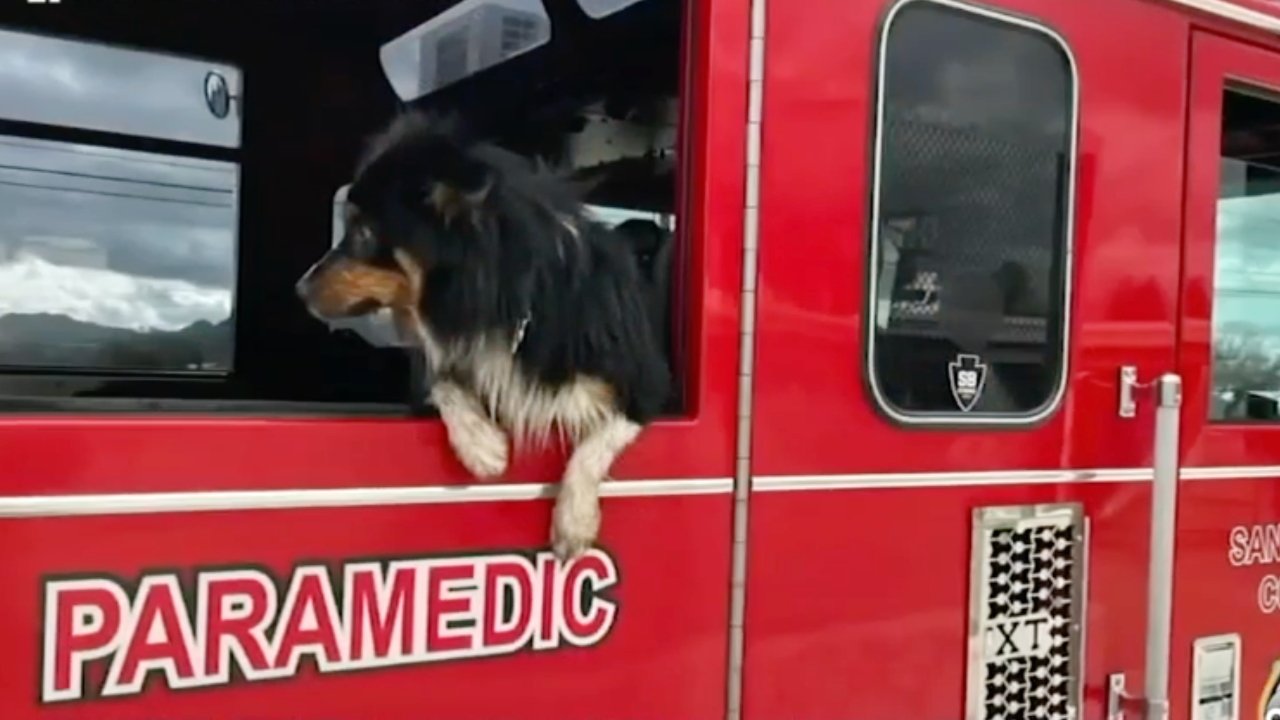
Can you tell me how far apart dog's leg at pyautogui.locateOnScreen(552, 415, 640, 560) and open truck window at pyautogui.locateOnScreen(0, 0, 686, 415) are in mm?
171

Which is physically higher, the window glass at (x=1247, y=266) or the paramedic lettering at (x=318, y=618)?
the window glass at (x=1247, y=266)

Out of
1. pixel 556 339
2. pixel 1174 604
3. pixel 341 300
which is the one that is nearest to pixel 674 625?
pixel 556 339

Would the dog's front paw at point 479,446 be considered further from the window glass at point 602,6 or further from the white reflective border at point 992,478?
the window glass at point 602,6

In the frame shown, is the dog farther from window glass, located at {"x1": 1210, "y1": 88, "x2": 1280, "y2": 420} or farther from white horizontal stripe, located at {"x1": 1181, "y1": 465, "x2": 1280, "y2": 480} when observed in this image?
window glass, located at {"x1": 1210, "y1": 88, "x2": 1280, "y2": 420}

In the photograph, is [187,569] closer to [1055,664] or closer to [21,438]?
[21,438]

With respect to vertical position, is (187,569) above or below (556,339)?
below

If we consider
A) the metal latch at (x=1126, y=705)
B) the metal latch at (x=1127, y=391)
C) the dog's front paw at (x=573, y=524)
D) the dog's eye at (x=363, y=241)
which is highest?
the dog's eye at (x=363, y=241)

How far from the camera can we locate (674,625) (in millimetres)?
2006

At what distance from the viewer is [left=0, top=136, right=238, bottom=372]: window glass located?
2289mm

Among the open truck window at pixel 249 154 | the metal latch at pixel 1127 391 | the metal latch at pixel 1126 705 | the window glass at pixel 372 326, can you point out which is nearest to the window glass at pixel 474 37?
the open truck window at pixel 249 154

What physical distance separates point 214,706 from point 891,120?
1.33 metres

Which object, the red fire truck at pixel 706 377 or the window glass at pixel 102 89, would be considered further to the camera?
the window glass at pixel 102 89

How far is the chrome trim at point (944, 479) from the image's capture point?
210 cm

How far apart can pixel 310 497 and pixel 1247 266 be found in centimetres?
201
